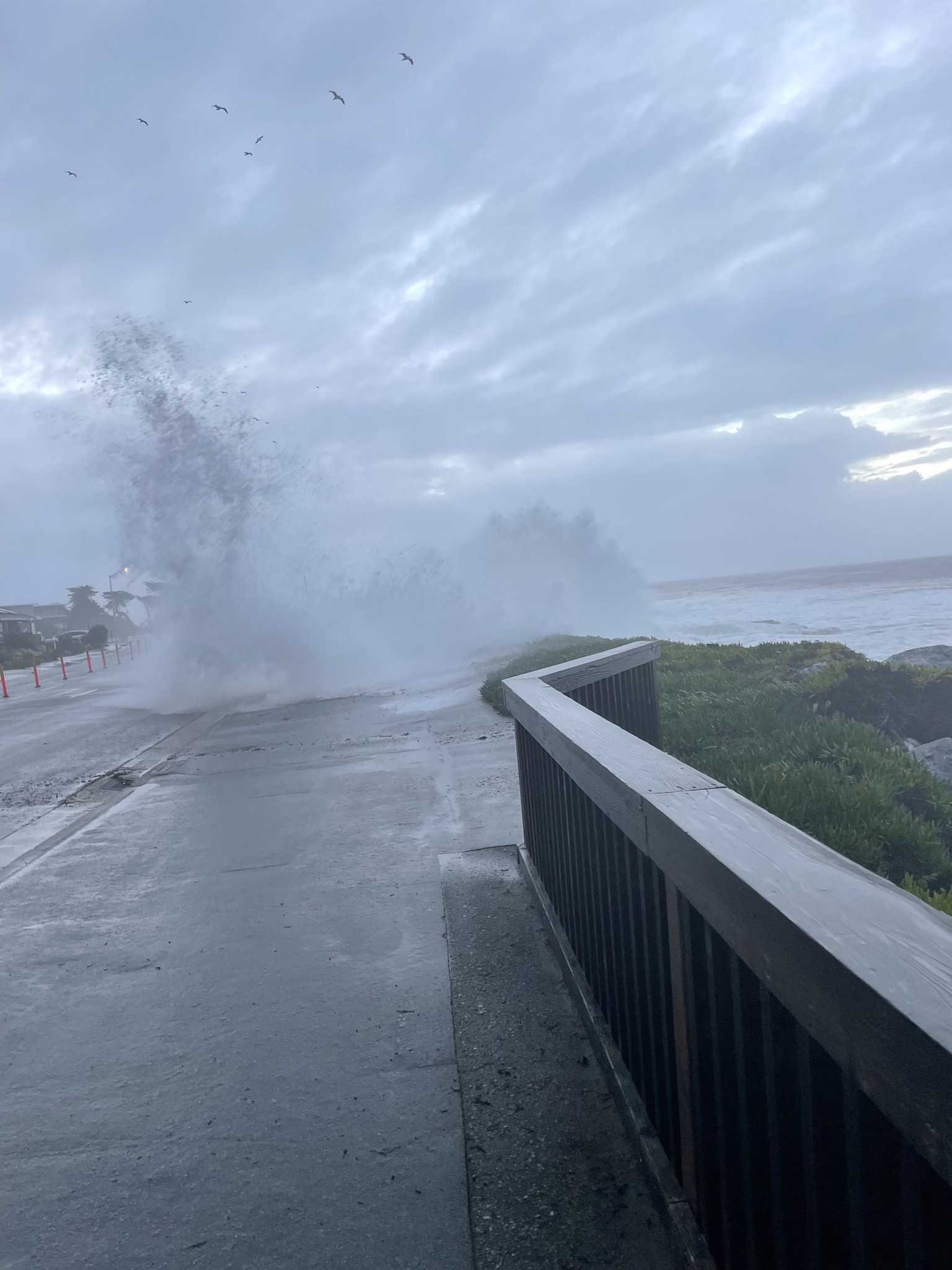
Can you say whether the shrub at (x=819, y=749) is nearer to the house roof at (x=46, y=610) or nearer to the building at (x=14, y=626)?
the building at (x=14, y=626)

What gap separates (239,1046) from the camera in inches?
145

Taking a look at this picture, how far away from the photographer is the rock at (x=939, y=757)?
8422mm

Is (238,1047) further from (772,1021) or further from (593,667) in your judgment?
(593,667)

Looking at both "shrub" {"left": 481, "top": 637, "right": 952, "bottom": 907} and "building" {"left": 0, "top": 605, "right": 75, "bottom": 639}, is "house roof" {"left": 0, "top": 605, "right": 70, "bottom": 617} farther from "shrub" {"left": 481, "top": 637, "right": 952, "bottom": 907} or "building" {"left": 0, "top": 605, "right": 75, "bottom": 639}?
"shrub" {"left": 481, "top": 637, "right": 952, "bottom": 907}

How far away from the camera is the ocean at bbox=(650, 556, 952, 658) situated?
3023 centimetres

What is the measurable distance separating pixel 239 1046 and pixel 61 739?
12.0 meters

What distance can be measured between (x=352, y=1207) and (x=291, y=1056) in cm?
93

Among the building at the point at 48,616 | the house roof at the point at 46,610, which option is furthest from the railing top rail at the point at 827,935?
the house roof at the point at 46,610

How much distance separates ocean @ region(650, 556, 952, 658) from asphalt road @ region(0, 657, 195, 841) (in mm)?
13673

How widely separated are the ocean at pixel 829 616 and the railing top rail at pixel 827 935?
2161 centimetres

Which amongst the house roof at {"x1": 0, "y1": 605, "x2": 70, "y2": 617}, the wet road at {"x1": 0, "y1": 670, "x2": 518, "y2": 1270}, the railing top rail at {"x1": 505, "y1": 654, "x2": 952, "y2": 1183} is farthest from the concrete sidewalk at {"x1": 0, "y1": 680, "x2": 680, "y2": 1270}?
the house roof at {"x1": 0, "y1": 605, "x2": 70, "y2": 617}

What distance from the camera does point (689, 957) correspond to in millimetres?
2148

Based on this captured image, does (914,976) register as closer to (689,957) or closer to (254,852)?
(689,957)

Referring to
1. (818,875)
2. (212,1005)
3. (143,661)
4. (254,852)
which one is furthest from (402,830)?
(143,661)
